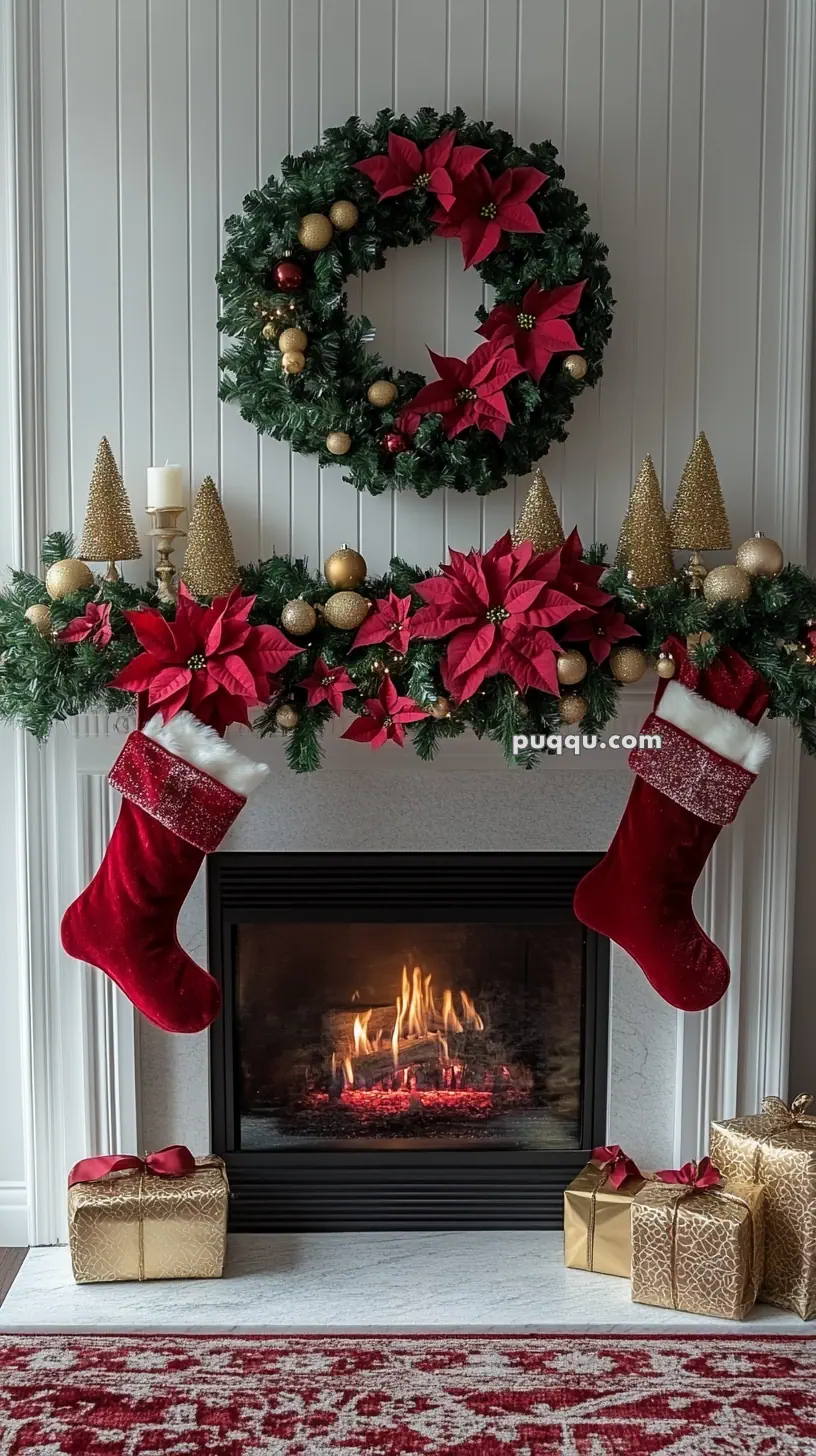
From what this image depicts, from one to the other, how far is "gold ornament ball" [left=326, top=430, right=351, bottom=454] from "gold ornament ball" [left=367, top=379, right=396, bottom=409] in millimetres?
78

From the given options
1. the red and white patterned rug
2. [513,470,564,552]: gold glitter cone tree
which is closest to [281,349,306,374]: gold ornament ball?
[513,470,564,552]: gold glitter cone tree

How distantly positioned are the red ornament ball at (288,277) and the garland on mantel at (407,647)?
0.46m

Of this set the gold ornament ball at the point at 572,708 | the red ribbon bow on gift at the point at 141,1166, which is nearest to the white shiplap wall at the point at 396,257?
the gold ornament ball at the point at 572,708

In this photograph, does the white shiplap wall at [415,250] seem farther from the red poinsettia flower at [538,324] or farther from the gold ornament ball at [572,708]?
the gold ornament ball at [572,708]

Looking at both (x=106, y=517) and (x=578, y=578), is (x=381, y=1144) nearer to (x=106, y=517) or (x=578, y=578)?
(x=578, y=578)

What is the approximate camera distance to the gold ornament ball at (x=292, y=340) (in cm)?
214

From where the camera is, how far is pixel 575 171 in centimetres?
226

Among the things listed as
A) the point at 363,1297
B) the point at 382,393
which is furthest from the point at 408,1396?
the point at 382,393

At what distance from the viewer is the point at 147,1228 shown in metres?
2.26

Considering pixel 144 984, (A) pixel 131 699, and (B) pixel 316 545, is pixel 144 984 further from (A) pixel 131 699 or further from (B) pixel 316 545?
(B) pixel 316 545

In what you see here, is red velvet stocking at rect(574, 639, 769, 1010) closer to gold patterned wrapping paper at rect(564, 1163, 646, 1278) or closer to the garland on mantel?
the garland on mantel

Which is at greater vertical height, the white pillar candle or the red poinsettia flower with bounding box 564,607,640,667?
the white pillar candle

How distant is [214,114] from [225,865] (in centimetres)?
133

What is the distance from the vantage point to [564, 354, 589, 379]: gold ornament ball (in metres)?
2.17
